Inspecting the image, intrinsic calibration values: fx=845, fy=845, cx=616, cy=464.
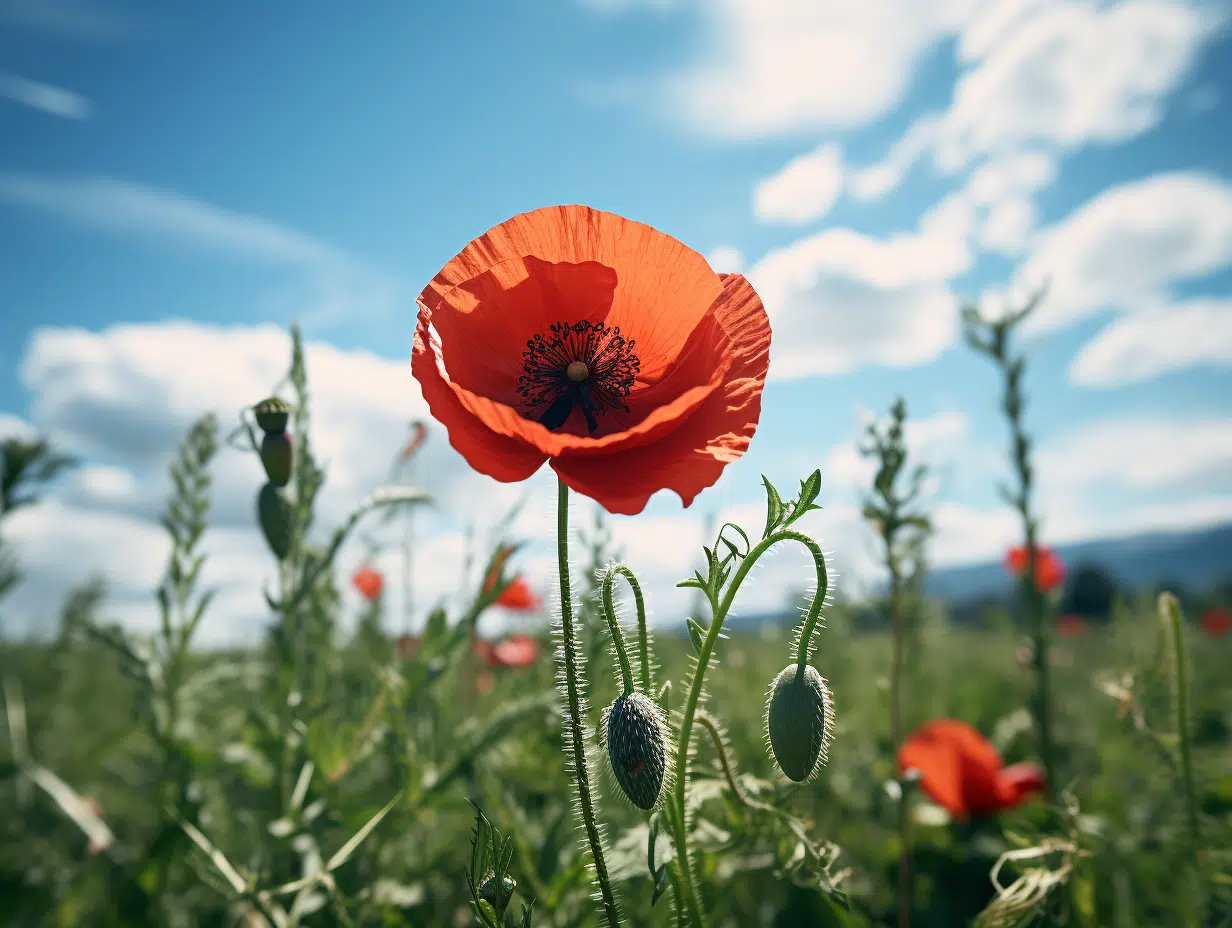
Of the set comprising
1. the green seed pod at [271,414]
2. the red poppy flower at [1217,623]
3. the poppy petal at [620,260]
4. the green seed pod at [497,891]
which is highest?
the poppy petal at [620,260]

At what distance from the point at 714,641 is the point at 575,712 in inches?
7.8

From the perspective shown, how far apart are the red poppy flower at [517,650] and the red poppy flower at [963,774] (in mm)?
1424

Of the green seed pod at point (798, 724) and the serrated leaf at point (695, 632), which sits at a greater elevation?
the serrated leaf at point (695, 632)

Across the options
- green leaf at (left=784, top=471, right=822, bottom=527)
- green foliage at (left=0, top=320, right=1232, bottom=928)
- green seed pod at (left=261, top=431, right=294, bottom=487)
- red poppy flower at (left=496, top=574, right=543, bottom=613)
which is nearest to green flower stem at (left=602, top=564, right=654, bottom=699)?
green foliage at (left=0, top=320, right=1232, bottom=928)

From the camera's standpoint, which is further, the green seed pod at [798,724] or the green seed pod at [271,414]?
the green seed pod at [271,414]

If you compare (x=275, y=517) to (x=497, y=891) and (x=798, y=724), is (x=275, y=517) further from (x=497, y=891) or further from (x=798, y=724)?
(x=798, y=724)

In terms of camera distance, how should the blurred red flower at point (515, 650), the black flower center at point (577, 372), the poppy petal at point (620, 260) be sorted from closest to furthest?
1. the poppy petal at point (620, 260)
2. the black flower center at point (577, 372)
3. the blurred red flower at point (515, 650)

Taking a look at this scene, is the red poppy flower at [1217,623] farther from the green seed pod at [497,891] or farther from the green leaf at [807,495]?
the green seed pod at [497,891]

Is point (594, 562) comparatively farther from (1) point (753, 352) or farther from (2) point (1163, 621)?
(2) point (1163, 621)

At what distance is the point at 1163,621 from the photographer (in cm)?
172

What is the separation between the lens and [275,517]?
5.41 ft

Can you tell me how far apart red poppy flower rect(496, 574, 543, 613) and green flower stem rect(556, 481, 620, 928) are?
2.88 m

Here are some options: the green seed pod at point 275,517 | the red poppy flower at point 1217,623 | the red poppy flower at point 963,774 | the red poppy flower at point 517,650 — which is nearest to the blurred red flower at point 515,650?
the red poppy flower at point 517,650

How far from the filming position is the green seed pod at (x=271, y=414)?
1567 mm
